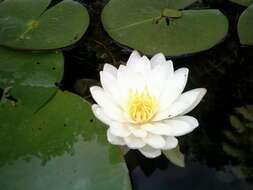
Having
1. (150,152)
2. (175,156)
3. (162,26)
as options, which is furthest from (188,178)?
(162,26)

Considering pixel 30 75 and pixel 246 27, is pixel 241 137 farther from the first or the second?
pixel 30 75

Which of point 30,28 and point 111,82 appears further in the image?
point 30,28

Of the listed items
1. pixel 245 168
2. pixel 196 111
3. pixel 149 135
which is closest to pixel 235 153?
pixel 245 168

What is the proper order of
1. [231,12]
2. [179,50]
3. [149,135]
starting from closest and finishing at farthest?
[149,135], [179,50], [231,12]

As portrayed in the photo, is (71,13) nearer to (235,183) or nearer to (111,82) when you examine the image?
(111,82)

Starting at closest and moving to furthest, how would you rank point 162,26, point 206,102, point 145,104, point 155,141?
point 155,141 → point 145,104 → point 206,102 → point 162,26

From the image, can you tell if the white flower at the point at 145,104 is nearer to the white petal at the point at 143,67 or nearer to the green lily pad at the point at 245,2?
the white petal at the point at 143,67
